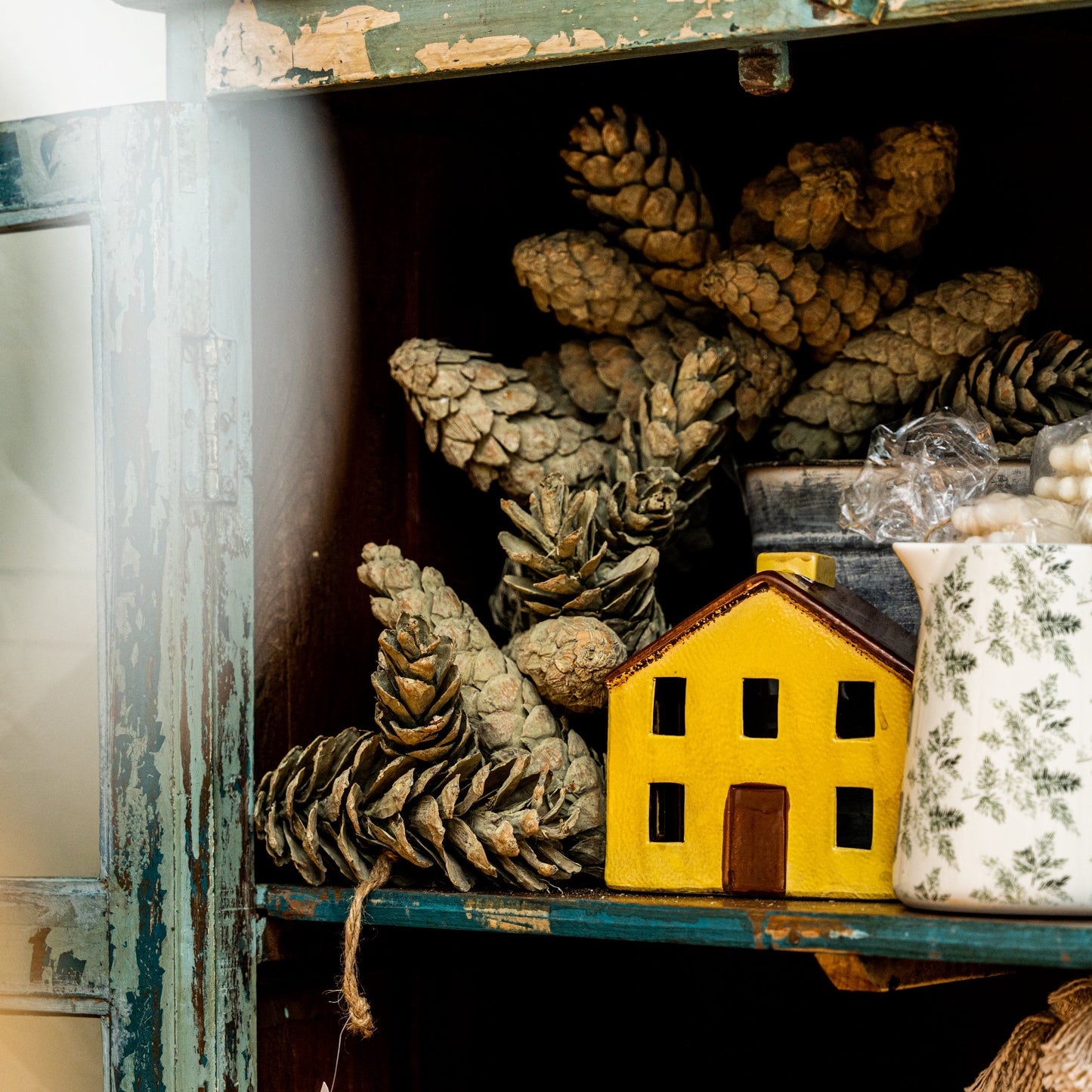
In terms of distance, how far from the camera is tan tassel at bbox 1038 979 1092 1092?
79cm

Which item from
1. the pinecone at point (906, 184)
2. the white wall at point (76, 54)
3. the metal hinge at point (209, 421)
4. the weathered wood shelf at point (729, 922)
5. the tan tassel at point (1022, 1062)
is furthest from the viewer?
the white wall at point (76, 54)

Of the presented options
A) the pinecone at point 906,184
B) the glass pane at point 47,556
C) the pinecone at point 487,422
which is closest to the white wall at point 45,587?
the glass pane at point 47,556

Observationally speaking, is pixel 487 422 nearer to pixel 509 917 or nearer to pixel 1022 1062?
pixel 509 917

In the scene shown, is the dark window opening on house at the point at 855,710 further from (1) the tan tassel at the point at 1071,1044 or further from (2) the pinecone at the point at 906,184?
(2) the pinecone at the point at 906,184

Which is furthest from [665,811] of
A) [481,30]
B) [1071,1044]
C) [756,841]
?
[481,30]

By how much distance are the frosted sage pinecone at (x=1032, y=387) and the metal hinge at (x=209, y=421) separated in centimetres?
53

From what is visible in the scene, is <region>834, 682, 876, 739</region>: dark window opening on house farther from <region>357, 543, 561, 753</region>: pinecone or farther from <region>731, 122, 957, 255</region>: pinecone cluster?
<region>731, 122, 957, 255</region>: pinecone cluster

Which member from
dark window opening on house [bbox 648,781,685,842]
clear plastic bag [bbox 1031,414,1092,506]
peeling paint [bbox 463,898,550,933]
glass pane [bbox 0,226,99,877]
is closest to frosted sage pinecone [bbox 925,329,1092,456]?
clear plastic bag [bbox 1031,414,1092,506]

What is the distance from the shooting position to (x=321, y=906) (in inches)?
36.3

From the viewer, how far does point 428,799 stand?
902 millimetres

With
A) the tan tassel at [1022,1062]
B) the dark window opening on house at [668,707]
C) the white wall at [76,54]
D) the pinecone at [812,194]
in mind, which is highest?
the white wall at [76,54]

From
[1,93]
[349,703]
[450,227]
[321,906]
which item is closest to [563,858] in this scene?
[321,906]

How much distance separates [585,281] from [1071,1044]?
64 centimetres

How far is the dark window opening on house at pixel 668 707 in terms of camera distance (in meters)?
0.89
